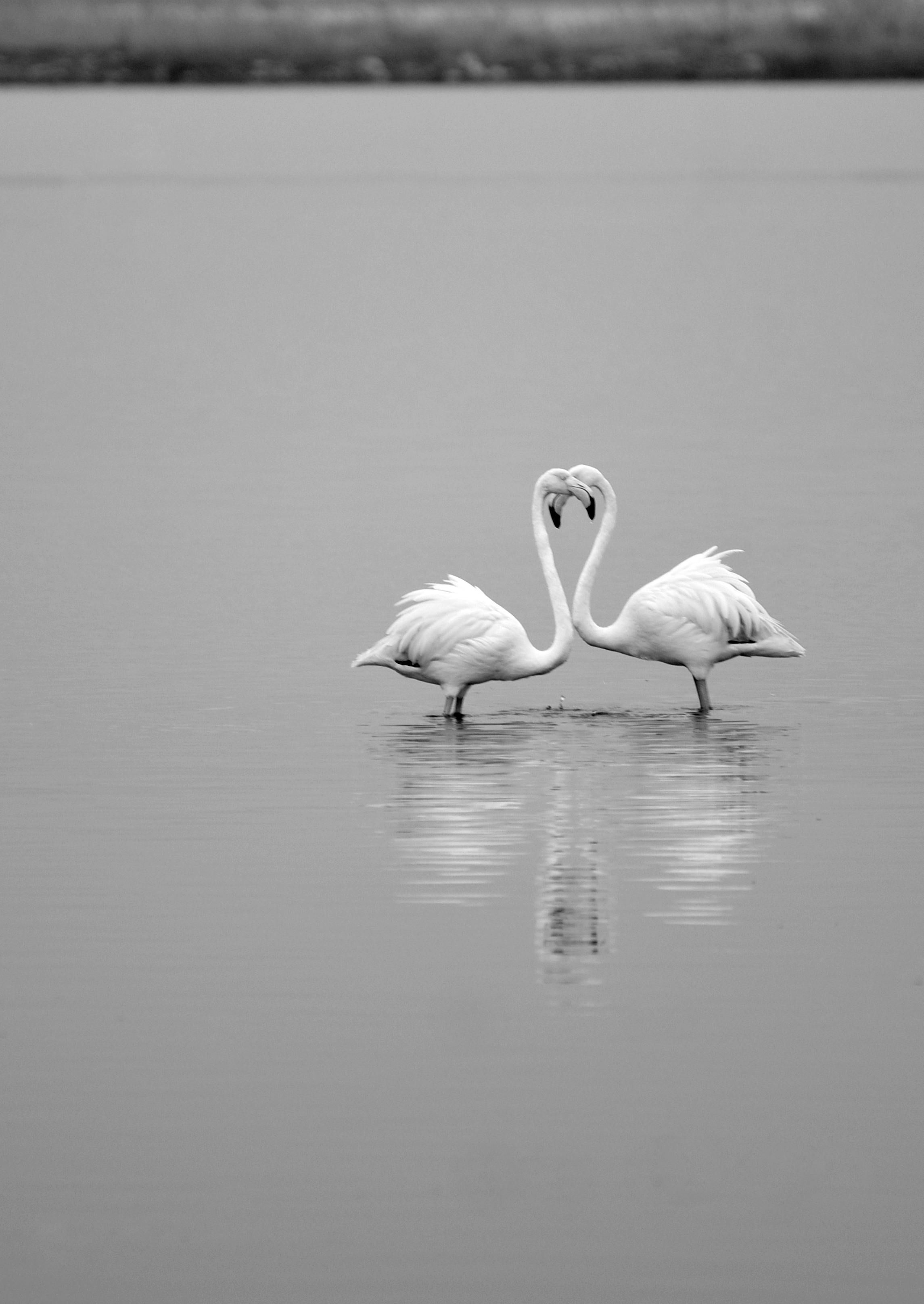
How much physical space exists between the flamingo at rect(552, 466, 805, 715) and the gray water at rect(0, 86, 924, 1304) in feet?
0.94

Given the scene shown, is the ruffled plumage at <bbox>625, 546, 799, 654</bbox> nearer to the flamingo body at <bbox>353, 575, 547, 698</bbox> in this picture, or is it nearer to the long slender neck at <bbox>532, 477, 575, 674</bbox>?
the long slender neck at <bbox>532, 477, 575, 674</bbox>

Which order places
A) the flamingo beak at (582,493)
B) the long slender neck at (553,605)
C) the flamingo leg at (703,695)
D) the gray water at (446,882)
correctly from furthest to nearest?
the flamingo beak at (582,493), the flamingo leg at (703,695), the long slender neck at (553,605), the gray water at (446,882)

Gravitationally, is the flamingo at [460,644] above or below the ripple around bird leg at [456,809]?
above

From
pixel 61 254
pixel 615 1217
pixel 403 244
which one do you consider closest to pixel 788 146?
pixel 403 244

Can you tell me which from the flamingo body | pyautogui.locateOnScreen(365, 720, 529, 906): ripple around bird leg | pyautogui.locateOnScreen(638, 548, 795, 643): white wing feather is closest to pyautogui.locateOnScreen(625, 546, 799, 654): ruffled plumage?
pyautogui.locateOnScreen(638, 548, 795, 643): white wing feather

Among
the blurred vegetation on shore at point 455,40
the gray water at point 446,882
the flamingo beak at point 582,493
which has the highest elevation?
the blurred vegetation on shore at point 455,40

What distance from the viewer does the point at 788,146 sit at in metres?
101

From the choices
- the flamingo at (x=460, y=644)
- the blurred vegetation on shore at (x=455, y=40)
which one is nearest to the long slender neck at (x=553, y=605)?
the flamingo at (x=460, y=644)

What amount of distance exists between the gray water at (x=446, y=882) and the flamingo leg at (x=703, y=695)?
0.77 feet

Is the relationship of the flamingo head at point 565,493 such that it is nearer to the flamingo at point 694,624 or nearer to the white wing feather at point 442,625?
the flamingo at point 694,624

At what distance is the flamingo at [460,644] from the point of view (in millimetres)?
12102

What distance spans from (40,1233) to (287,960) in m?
2.00

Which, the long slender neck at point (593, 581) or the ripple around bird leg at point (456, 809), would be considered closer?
the ripple around bird leg at point (456, 809)

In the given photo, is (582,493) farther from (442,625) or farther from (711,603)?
(442,625)
